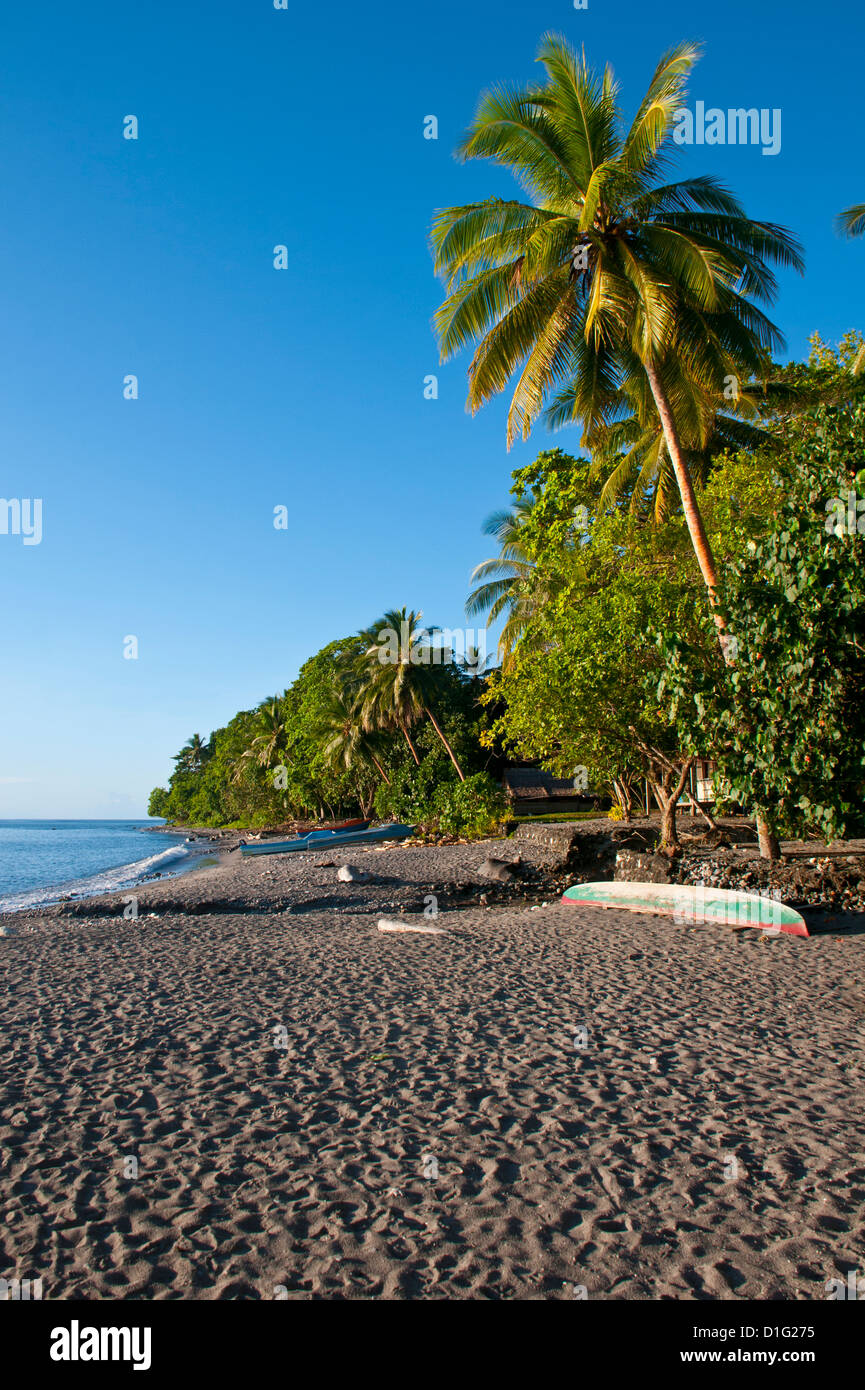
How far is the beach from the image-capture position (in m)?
3.35

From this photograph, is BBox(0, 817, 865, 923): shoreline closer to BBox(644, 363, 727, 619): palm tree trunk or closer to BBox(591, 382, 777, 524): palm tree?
BBox(644, 363, 727, 619): palm tree trunk

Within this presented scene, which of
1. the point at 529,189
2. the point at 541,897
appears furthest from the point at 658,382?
the point at 541,897

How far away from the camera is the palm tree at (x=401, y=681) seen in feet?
110

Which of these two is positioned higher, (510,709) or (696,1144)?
(510,709)

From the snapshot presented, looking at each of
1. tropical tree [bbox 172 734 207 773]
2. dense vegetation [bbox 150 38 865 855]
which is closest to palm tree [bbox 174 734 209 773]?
tropical tree [bbox 172 734 207 773]

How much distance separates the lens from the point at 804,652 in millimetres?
7965

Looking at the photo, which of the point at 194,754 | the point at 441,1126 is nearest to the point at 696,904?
the point at 441,1126

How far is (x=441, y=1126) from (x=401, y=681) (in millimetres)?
29008

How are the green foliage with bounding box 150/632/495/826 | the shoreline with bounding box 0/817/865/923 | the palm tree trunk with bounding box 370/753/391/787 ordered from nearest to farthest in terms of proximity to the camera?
the shoreline with bounding box 0/817/865/923 → the green foliage with bounding box 150/632/495/826 → the palm tree trunk with bounding box 370/753/391/787

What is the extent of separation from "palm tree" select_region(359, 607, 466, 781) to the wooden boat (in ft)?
64.4

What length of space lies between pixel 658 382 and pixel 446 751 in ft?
79.5

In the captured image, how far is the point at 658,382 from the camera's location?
13.9 metres

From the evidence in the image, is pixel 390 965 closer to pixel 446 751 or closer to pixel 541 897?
pixel 541 897

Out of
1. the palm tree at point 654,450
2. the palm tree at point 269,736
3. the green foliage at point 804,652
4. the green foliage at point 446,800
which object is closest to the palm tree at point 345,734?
the green foliage at point 446,800
